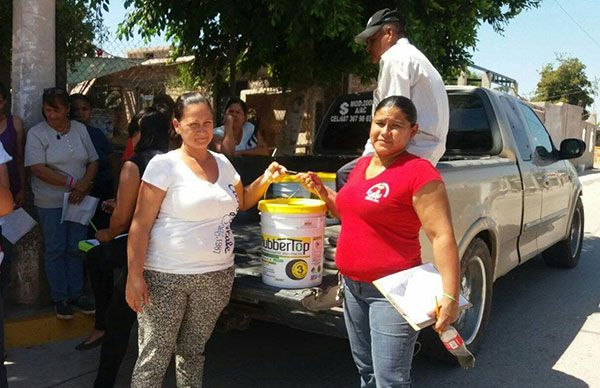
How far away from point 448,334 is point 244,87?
11.2 metres

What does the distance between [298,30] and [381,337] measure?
442 centimetres

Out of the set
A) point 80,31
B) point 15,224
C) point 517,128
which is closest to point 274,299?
point 15,224

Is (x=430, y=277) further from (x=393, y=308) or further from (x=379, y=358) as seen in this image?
(x=379, y=358)

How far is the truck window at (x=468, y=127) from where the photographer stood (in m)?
5.00

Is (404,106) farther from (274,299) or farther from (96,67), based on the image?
(96,67)

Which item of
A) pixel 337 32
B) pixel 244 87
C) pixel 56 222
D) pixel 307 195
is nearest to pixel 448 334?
pixel 307 195

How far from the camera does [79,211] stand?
4316mm

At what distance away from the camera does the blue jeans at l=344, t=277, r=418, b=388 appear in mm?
2459

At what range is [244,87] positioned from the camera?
13.0 metres

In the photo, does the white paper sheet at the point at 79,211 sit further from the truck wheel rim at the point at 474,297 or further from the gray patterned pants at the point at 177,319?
the truck wheel rim at the point at 474,297

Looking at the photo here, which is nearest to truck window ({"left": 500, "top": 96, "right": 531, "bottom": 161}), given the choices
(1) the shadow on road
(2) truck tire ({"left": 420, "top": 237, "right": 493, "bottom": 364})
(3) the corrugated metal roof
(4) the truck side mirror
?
(4) the truck side mirror

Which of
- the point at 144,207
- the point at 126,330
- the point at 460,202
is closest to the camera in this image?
the point at 144,207

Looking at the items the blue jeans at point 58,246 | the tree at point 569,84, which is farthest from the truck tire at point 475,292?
the tree at point 569,84

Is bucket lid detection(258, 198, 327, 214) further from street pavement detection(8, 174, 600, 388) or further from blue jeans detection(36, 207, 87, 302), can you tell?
blue jeans detection(36, 207, 87, 302)
